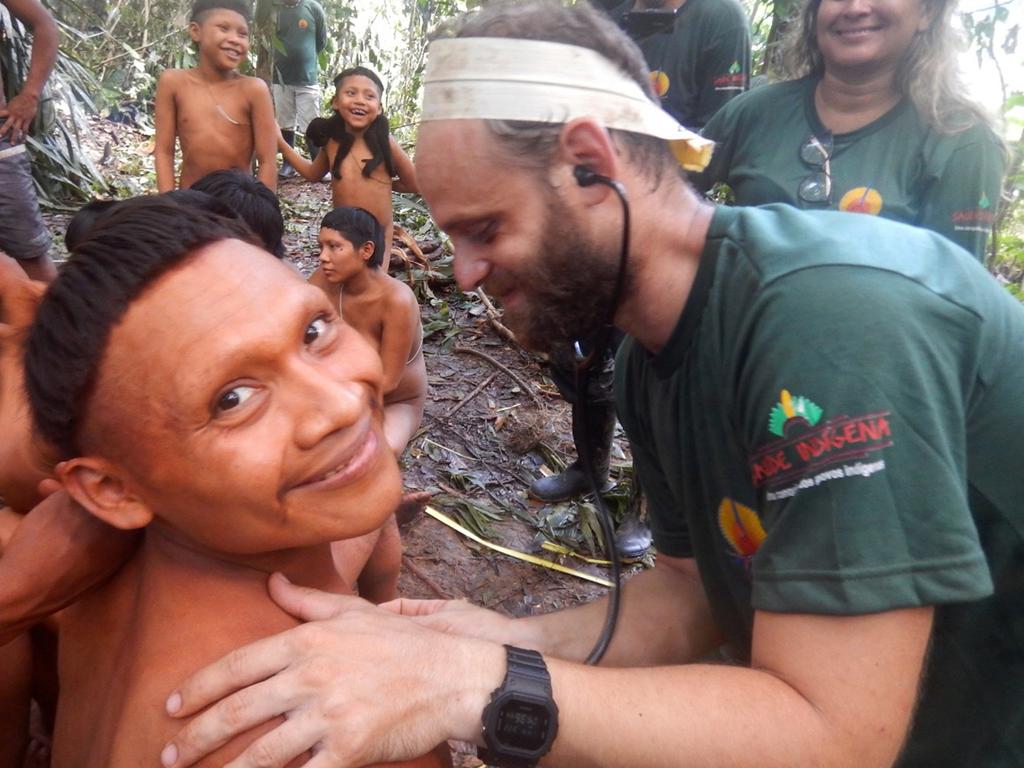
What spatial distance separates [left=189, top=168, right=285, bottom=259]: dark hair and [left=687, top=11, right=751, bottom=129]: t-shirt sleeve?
2.25m

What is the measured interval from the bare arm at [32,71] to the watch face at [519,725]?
4673 millimetres

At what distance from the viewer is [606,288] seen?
154cm

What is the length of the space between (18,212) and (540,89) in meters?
3.97

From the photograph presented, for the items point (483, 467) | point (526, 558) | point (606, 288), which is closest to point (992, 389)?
point (606, 288)

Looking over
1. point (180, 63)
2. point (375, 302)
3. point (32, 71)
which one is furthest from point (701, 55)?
point (180, 63)

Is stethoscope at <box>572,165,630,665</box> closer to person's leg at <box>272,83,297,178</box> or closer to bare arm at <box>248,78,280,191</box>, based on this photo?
bare arm at <box>248,78,280,191</box>

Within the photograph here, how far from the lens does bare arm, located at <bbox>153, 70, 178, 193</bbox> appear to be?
519 cm

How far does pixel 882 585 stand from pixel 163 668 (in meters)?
1.20

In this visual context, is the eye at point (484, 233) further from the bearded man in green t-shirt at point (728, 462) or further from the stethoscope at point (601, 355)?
the stethoscope at point (601, 355)

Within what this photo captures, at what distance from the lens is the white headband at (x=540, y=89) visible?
1540mm

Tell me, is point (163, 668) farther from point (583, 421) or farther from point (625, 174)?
point (625, 174)

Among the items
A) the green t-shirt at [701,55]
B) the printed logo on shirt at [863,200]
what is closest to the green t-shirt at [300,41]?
the green t-shirt at [701,55]

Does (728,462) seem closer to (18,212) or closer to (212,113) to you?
(18,212)

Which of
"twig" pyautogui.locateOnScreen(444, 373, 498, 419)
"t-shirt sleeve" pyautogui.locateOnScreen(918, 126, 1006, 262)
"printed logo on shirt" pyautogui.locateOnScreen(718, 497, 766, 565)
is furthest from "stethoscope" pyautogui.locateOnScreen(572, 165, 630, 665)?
"twig" pyautogui.locateOnScreen(444, 373, 498, 419)
